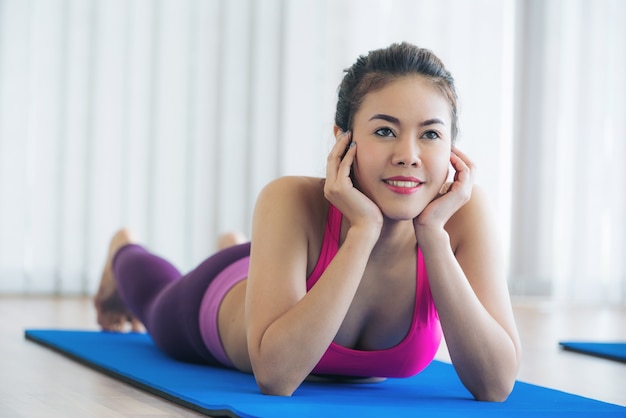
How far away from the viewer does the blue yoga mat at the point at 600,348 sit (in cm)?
288

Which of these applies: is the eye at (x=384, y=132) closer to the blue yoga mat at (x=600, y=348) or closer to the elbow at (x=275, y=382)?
the elbow at (x=275, y=382)

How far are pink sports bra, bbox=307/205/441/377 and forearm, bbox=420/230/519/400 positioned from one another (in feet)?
0.39

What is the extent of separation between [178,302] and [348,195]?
0.79m

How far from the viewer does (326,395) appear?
5.85 feet

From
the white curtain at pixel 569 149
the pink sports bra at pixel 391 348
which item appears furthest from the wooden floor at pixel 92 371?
the white curtain at pixel 569 149

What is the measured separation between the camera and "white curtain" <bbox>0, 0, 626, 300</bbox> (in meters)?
4.76

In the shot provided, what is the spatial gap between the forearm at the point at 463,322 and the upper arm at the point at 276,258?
0.74 ft

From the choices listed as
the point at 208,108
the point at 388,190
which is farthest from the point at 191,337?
the point at 208,108

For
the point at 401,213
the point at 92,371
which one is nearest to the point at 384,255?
the point at 401,213

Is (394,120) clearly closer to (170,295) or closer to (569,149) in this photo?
(170,295)

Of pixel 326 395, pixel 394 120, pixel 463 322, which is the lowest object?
pixel 326 395

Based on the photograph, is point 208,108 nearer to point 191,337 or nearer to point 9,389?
point 191,337

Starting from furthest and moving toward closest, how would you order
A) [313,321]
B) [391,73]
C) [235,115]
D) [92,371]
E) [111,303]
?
[235,115], [111,303], [92,371], [391,73], [313,321]

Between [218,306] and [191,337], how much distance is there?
152 millimetres
